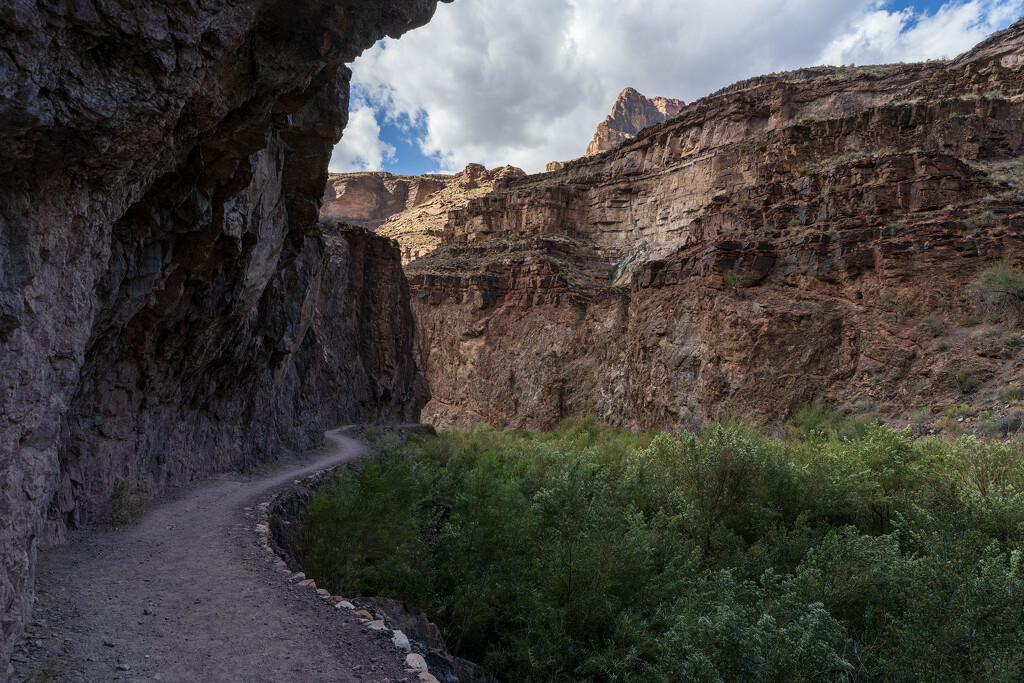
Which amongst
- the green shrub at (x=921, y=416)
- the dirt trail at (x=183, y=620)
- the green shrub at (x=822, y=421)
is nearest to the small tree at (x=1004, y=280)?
the green shrub at (x=921, y=416)

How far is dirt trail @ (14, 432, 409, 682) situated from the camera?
153 inches

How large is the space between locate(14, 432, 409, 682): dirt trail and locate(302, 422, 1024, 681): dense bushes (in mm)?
1417

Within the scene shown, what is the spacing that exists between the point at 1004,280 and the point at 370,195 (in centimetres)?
10492

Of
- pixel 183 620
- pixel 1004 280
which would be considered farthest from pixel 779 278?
pixel 183 620

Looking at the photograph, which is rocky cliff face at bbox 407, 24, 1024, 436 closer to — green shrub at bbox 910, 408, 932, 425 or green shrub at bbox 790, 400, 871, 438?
green shrub at bbox 910, 408, 932, 425

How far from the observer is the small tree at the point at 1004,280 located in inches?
658

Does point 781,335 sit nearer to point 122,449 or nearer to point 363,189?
point 122,449

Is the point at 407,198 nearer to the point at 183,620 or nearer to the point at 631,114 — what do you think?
the point at 631,114

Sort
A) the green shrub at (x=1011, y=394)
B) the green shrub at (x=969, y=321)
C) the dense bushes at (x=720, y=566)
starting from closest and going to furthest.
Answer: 1. the dense bushes at (x=720, y=566)
2. the green shrub at (x=1011, y=394)
3. the green shrub at (x=969, y=321)

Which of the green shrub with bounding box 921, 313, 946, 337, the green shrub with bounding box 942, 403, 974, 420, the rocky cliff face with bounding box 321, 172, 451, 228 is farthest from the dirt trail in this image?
the rocky cliff face with bounding box 321, 172, 451, 228

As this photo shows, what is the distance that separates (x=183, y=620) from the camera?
4641mm

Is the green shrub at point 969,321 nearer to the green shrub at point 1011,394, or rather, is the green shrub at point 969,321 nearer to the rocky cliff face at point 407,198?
the green shrub at point 1011,394

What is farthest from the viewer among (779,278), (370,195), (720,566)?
(370,195)

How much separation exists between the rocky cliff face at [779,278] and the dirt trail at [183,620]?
57.0ft
